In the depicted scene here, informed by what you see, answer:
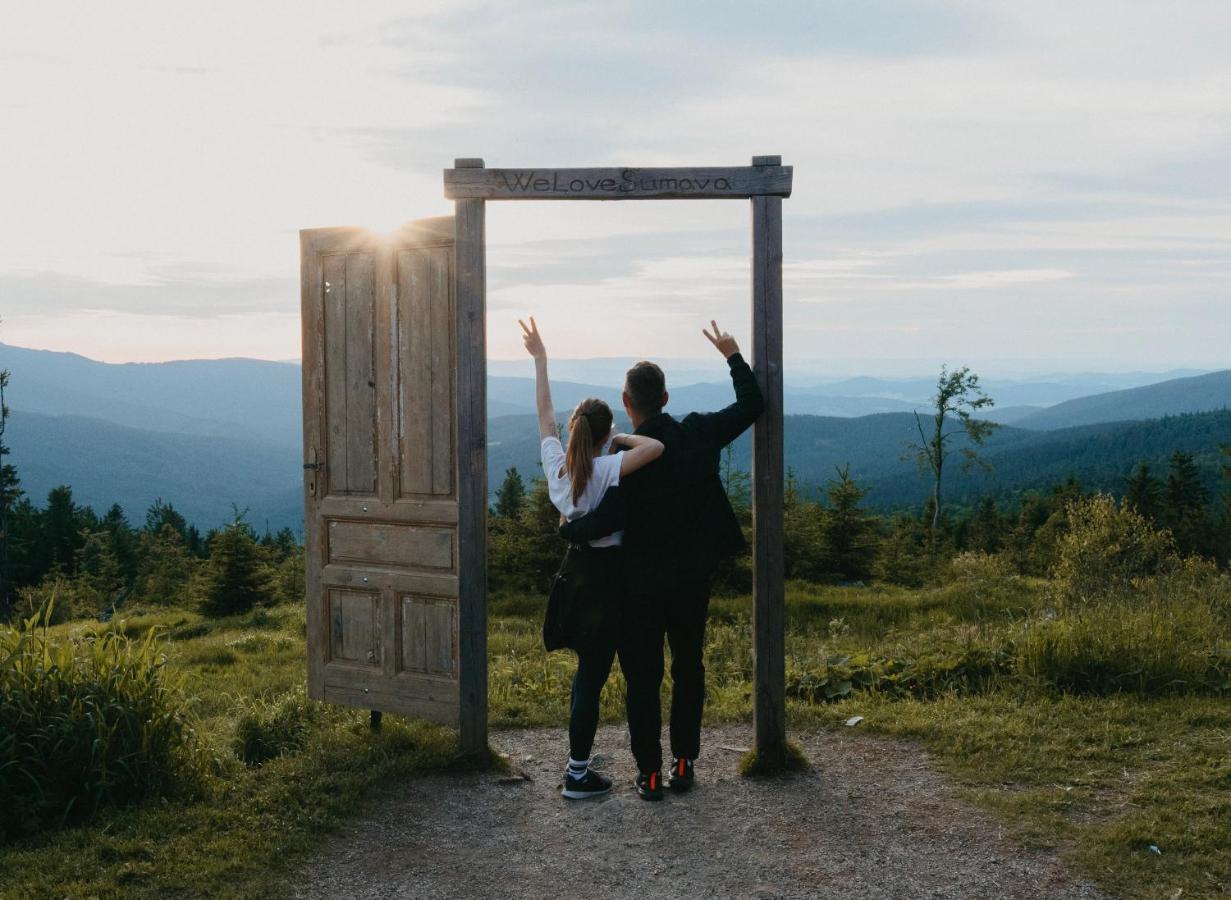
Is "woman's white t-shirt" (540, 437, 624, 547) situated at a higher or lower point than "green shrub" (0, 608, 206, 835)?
higher

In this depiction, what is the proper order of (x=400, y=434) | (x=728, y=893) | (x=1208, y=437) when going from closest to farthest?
(x=728, y=893), (x=400, y=434), (x=1208, y=437)

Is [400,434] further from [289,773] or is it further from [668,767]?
[668,767]

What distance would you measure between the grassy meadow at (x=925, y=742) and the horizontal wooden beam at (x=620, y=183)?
11.1 feet

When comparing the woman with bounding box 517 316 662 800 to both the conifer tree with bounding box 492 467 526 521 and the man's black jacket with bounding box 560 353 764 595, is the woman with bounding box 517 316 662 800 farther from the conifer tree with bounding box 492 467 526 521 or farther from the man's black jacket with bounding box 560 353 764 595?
the conifer tree with bounding box 492 467 526 521

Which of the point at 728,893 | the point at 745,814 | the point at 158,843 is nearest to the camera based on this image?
the point at 728,893

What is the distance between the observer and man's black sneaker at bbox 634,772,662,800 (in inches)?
236

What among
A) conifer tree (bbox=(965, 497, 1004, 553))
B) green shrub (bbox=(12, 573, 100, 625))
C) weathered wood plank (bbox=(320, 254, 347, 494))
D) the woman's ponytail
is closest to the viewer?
the woman's ponytail

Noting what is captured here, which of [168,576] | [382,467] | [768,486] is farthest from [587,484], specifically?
[168,576]

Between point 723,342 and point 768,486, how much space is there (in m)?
0.88

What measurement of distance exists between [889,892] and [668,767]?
6.41 ft

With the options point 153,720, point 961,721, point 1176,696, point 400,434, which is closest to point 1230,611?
point 1176,696

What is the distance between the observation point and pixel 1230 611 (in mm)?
9266

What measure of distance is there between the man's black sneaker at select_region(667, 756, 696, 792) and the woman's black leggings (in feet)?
1.71

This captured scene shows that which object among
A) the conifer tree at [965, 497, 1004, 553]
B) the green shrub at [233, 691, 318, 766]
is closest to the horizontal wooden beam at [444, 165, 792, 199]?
the green shrub at [233, 691, 318, 766]
